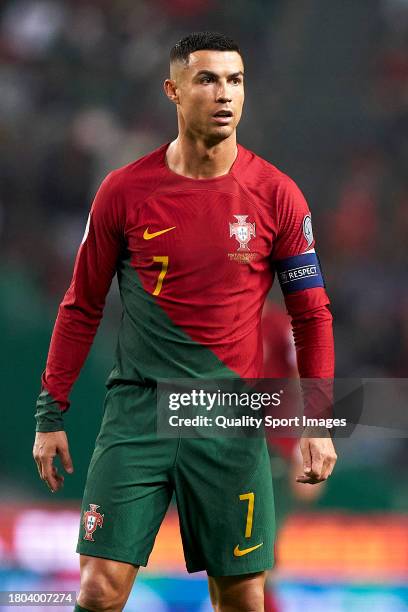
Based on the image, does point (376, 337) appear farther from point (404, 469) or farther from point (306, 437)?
point (306, 437)

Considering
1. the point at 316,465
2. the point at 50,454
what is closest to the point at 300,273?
the point at 316,465

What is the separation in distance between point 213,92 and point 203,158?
20 centimetres

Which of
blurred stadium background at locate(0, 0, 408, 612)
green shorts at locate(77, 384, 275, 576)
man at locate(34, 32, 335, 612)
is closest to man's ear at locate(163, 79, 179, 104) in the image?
man at locate(34, 32, 335, 612)

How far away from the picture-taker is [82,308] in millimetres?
3295

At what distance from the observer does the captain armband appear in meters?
3.26

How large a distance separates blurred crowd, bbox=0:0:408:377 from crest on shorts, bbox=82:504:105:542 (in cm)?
319

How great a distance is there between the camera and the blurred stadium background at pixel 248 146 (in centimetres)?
540

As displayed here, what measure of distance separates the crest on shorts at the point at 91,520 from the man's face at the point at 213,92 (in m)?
1.09

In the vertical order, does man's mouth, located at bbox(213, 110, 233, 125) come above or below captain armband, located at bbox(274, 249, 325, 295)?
above

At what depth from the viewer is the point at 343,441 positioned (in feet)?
18.9

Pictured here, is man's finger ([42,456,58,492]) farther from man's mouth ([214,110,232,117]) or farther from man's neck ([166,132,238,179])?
man's mouth ([214,110,232,117])

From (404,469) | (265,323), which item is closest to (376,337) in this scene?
(404,469)

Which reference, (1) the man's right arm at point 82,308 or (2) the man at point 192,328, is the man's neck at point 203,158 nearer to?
(2) the man at point 192,328

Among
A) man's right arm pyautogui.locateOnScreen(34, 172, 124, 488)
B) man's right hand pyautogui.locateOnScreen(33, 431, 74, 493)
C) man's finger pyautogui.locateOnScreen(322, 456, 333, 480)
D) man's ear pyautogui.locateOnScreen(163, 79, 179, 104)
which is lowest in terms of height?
man's finger pyautogui.locateOnScreen(322, 456, 333, 480)
